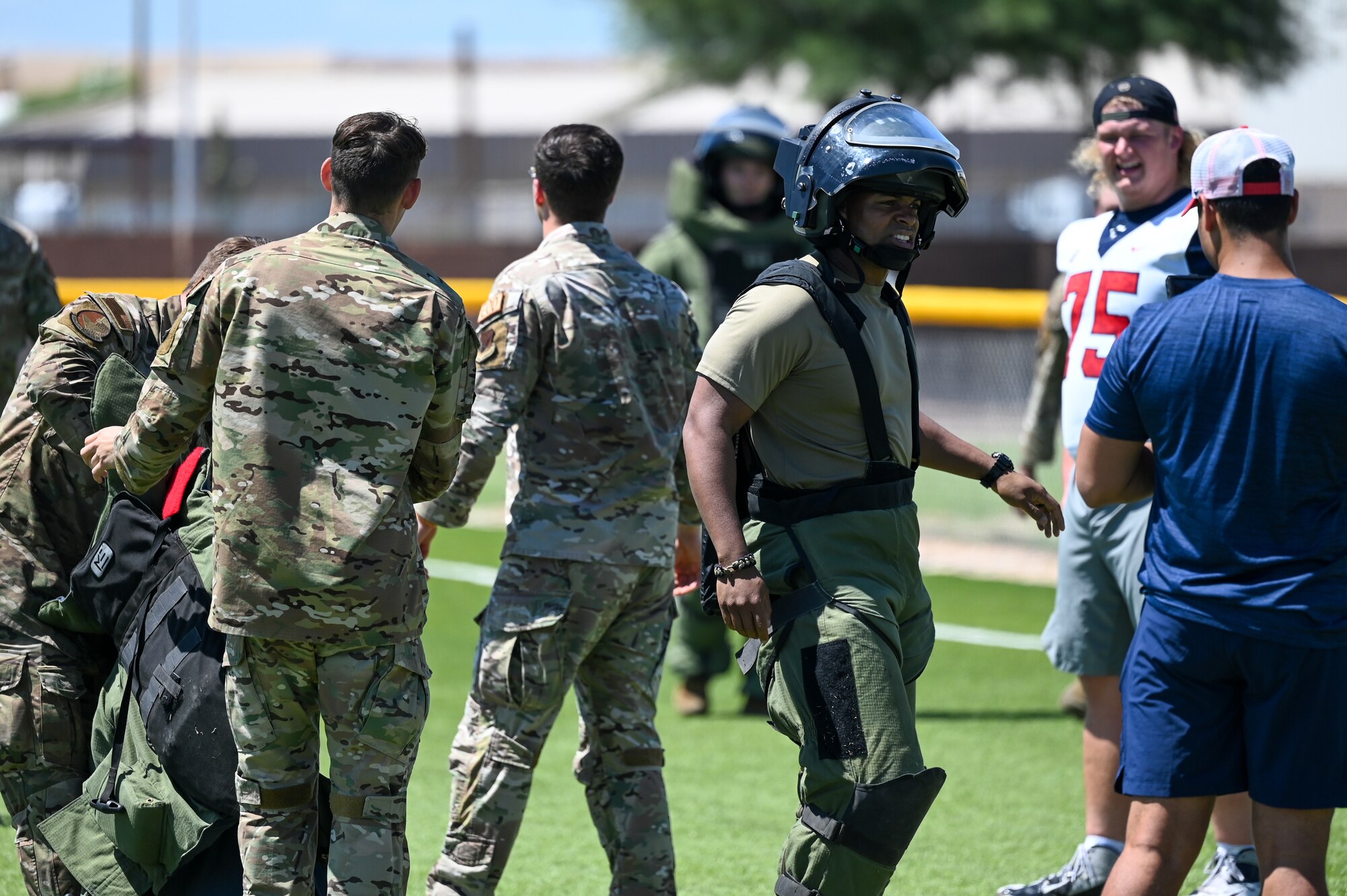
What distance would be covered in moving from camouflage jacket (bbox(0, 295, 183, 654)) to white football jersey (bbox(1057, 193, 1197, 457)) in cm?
275

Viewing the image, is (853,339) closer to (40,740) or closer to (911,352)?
(911,352)

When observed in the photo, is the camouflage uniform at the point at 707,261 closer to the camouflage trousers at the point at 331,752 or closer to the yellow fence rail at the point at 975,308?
the yellow fence rail at the point at 975,308

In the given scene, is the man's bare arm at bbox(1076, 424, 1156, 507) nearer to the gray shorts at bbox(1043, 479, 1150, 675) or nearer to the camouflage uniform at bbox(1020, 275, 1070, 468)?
the gray shorts at bbox(1043, 479, 1150, 675)

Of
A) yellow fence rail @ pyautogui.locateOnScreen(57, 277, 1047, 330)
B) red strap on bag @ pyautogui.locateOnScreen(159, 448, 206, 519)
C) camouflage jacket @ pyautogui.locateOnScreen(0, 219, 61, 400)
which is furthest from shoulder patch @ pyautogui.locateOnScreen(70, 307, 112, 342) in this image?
yellow fence rail @ pyautogui.locateOnScreen(57, 277, 1047, 330)

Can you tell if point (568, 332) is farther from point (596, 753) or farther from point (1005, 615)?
point (1005, 615)

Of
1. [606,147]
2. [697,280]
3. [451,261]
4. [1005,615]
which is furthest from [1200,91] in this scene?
[606,147]

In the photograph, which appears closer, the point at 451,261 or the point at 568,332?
the point at 568,332

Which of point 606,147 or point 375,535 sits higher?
point 606,147

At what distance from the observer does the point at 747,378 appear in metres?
3.83

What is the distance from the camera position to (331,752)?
380 centimetres

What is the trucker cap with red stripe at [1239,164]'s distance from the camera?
3705 millimetres

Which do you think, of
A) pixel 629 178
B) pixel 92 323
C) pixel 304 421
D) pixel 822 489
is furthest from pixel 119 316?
pixel 629 178

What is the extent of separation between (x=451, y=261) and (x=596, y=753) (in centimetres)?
2085

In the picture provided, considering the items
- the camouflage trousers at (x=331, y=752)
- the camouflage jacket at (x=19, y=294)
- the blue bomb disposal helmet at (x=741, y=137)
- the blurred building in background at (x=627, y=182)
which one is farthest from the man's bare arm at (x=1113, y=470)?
the blurred building in background at (x=627, y=182)
